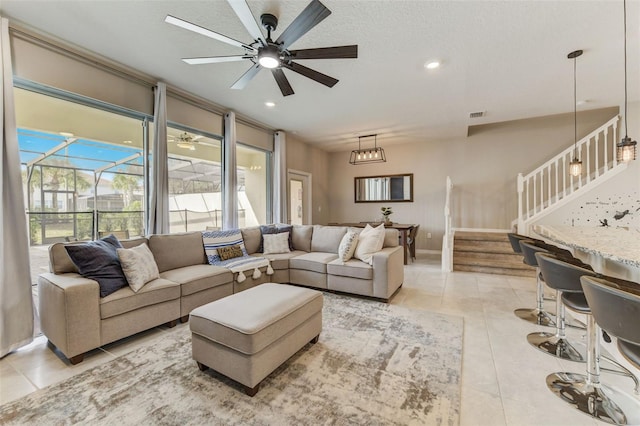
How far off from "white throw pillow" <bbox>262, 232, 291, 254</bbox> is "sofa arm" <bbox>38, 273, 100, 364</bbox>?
227cm

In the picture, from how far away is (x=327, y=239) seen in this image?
4270 mm

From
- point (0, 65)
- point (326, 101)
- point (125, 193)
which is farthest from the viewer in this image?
point (326, 101)

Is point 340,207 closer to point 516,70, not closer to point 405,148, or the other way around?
point 405,148

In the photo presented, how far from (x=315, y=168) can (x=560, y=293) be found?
5.77 meters

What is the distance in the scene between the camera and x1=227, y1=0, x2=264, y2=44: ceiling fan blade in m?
1.66

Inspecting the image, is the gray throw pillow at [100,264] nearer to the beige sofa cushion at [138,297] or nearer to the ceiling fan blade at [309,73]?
the beige sofa cushion at [138,297]

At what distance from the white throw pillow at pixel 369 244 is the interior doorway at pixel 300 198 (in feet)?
9.82

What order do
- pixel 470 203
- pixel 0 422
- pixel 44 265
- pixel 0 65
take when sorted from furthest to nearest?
pixel 470 203, pixel 44 265, pixel 0 65, pixel 0 422

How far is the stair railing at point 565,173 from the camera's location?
4.60m

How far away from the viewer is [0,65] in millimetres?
2189

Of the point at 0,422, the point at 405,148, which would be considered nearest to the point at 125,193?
the point at 0,422

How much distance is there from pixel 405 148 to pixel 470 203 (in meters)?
2.07

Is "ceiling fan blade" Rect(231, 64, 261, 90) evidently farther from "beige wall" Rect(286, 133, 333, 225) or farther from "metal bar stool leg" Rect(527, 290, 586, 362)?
"beige wall" Rect(286, 133, 333, 225)

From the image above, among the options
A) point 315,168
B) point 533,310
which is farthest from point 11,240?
point 315,168
